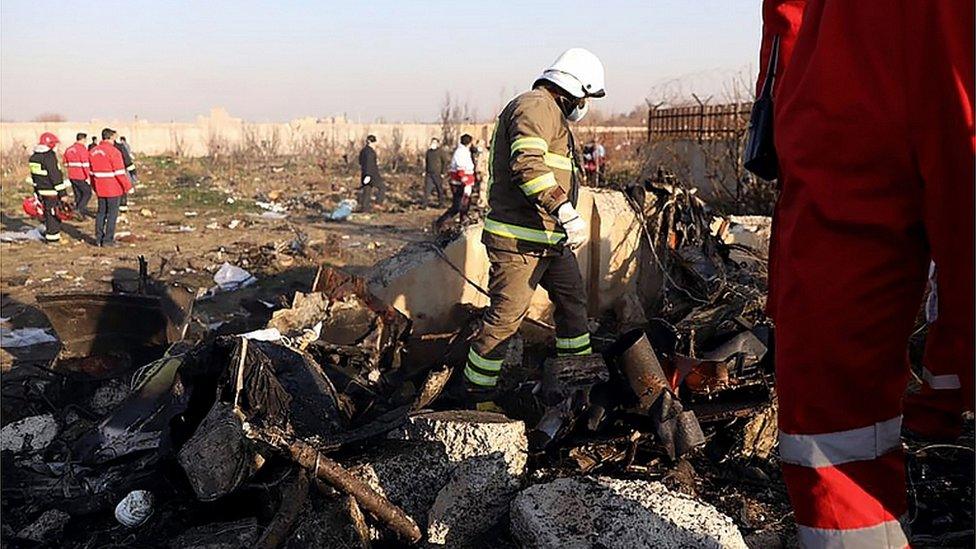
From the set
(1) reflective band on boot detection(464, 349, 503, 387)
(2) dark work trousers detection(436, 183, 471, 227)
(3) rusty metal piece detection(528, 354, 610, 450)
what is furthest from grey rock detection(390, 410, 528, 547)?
(2) dark work trousers detection(436, 183, 471, 227)

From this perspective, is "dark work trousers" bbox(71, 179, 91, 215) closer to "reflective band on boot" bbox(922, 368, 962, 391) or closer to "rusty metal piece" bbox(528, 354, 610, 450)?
"rusty metal piece" bbox(528, 354, 610, 450)

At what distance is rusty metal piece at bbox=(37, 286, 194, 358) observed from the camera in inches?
170

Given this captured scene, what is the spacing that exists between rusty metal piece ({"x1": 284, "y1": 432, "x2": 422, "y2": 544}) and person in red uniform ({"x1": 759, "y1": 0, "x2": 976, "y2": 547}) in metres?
1.44

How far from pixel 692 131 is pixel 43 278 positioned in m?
12.0

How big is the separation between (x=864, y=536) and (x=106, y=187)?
11.3 metres

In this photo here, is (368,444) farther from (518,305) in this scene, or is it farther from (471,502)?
(518,305)

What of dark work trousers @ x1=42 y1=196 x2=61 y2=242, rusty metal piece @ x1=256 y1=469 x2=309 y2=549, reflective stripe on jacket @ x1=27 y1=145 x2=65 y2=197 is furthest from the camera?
reflective stripe on jacket @ x1=27 y1=145 x2=65 y2=197

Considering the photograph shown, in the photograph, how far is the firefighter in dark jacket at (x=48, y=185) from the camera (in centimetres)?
1121

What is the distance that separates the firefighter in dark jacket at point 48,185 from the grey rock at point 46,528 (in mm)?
9460

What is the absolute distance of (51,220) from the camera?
11242 millimetres

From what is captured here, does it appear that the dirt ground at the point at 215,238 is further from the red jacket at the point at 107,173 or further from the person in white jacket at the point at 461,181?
the red jacket at the point at 107,173

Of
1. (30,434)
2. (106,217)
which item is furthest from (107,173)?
(30,434)

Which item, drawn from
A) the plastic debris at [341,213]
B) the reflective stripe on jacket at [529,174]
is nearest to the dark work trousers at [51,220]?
the plastic debris at [341,213]

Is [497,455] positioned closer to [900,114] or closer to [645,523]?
[645,523]
